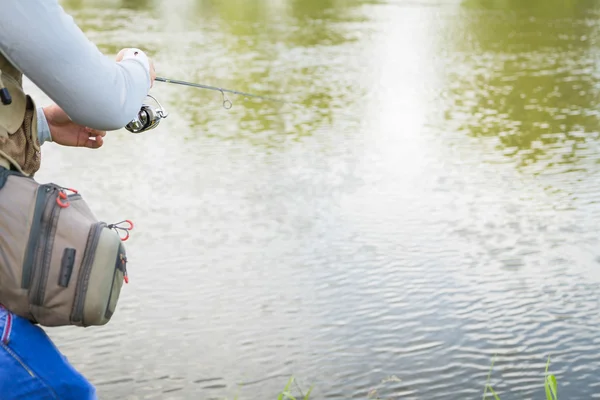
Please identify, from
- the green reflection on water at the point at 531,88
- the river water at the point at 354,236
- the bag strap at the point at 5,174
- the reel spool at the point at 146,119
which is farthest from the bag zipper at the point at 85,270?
the green reflection on water at the point at 531,88

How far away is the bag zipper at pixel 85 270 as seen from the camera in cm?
133

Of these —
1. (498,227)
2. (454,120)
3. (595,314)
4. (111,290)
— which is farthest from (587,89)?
(111,290)

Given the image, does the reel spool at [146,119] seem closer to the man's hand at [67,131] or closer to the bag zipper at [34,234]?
the man's hand at [67,131]

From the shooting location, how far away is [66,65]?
3.94ft

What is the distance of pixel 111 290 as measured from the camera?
1.38 metres

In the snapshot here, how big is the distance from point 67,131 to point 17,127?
30 centimetres

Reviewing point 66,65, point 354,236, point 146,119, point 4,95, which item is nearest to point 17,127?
point 4,95

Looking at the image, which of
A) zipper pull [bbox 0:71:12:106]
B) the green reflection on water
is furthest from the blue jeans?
the green reflection on water

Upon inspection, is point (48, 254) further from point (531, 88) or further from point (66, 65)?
point (531, 88)

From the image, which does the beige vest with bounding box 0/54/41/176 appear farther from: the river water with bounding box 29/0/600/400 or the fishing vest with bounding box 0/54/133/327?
the river water with bounding box 29/0/600/400

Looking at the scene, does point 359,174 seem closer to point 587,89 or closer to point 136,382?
point 136,382

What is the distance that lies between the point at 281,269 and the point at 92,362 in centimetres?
133

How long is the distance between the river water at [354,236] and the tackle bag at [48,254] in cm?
259

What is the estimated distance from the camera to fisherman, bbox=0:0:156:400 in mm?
1168
